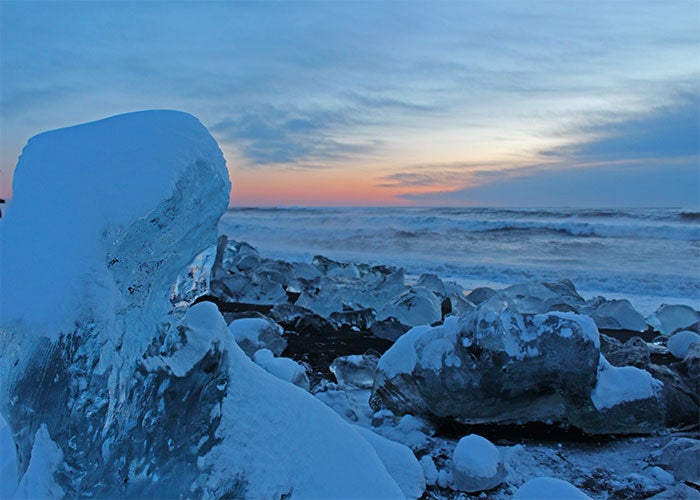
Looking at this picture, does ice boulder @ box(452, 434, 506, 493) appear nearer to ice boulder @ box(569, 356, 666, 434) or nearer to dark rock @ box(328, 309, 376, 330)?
ice boulder @ box(569, 356, 666, 434)

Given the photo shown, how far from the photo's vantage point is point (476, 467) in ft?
8.72

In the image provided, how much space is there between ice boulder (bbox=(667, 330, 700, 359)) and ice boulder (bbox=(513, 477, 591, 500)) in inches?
141

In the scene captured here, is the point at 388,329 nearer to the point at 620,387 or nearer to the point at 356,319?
the point at 356,319

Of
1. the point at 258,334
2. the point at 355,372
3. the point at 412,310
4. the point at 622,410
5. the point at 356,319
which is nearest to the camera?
the point at 622,410

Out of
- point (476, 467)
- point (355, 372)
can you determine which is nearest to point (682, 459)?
point (476, 467)

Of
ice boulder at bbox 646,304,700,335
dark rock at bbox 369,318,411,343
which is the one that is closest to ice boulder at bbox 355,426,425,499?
dark rock at bbox 369,318,411,343

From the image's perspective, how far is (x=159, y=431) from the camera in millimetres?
1669

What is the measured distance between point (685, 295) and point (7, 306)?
37.6 ft

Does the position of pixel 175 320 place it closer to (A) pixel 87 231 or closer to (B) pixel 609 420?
(A) pixel 87 231

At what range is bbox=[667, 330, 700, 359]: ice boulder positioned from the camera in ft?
16.5

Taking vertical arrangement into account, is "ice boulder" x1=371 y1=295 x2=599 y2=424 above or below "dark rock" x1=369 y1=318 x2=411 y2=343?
above

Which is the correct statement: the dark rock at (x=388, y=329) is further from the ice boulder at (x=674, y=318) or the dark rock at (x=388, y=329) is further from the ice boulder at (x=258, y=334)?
the ice boulder at (x=674, y=318)

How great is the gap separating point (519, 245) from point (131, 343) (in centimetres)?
1895

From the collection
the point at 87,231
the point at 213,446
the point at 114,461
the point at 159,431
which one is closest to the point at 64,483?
the point at 114,461
